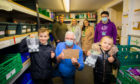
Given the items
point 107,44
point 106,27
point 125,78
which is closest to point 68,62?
point 107,44

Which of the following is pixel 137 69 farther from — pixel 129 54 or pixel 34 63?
pixel 34 63

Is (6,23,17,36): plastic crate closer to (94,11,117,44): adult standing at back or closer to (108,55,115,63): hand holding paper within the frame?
(108,55,115,63): hand holding paper

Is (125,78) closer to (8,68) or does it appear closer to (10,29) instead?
(8,68)

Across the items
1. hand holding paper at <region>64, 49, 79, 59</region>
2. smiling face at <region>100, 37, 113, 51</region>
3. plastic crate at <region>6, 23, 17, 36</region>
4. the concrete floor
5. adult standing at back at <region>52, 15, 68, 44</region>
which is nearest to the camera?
plastic crate at <region>6, 23, 17, 36</region>

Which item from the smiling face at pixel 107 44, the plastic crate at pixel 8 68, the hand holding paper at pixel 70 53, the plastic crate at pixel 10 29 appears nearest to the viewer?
the plastic crate at pixel 8 68

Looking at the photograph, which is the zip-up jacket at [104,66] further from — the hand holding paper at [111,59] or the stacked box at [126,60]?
the stacked box at [126,60]

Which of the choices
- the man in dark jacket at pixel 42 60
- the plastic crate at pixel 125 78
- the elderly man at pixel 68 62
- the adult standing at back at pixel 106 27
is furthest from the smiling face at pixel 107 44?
the adult standing at back at pixel 106 27

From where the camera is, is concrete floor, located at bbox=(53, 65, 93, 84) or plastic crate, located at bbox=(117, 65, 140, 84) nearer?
plastic crate, located at bbox=(117, 65, 140, 84)

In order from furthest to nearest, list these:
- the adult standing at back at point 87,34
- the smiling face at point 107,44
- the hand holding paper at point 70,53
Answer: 1. the adult standing at back at point 87,34
2. the smiling face at point 107,44
3. the hand holding paper at point 70,53

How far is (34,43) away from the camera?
1.26 meters

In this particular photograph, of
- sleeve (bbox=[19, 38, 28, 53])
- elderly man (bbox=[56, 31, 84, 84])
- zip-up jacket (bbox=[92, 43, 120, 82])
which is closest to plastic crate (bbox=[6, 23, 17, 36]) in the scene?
sleeve (bbox=[19, 38, 28, 53])

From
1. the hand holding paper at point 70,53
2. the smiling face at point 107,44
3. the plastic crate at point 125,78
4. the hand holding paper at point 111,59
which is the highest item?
the smiling face at point 107,44

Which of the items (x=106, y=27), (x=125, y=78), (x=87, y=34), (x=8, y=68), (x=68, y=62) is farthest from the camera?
(x=87, y=34)

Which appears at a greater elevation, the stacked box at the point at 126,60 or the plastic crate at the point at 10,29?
the plastic crate at the point at 10,29
